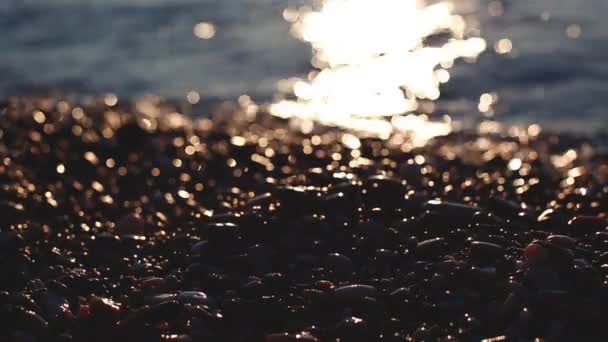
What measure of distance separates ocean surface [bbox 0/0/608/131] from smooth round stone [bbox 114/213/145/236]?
5806 millimetres

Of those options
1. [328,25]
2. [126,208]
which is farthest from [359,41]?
[126,208]

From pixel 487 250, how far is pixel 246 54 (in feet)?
30.1

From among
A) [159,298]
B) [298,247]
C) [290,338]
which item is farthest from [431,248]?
[159,298]

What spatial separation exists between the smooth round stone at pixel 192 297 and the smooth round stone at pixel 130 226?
1.34m

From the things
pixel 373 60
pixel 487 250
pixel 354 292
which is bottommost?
pixel 354 292

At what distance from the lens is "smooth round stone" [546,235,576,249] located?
15.6 feet

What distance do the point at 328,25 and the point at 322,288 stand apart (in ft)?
34.4

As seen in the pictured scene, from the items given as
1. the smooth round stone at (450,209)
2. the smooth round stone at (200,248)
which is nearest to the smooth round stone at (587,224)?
the smooth round stone at (450,209)

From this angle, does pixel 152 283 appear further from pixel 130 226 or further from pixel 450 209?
pixel 450 209

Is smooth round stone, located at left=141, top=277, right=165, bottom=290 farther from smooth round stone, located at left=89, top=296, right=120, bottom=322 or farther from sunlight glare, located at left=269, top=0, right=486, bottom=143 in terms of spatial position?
sunlight glare, located at left=269, top=0, right=486, bottom=143

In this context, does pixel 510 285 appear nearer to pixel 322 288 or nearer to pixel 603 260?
pixel 603 260

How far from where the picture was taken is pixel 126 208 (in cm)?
661

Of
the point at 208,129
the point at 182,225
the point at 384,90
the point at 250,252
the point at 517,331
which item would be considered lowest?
the point at 517,331

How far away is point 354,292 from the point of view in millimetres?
4516
